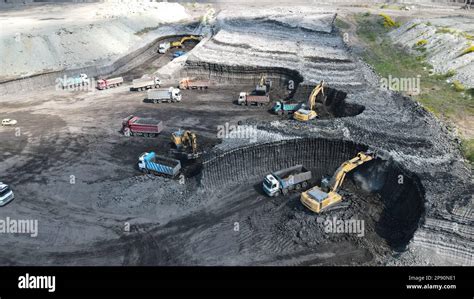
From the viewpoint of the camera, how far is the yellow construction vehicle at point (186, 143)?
2747 cm

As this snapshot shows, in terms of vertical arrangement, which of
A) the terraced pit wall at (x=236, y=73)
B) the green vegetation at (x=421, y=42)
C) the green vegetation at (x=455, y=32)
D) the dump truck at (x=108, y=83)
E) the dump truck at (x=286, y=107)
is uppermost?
the green vegetation at (x=455, y=32)

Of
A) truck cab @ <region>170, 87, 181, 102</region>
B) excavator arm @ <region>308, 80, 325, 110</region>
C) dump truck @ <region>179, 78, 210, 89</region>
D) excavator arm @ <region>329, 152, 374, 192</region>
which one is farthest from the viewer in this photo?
dump truck @ <region>179, 78, 210, 89</region>

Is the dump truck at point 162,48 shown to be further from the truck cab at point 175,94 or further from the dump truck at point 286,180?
the dump truck at point 286,180

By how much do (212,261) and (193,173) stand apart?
844cm

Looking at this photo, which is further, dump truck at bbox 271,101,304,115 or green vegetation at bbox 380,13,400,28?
green vegetation at bbox 380,13,400,28

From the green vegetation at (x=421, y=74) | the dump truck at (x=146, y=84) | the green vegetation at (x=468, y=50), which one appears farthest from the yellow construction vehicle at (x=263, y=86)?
the green vegetation at (x=468, y=50)

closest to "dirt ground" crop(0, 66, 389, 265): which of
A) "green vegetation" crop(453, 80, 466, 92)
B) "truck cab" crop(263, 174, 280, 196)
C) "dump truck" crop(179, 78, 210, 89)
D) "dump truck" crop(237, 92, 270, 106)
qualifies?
"truck cab" crop(263, 174, 280, 196)

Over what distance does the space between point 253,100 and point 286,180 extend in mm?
14389

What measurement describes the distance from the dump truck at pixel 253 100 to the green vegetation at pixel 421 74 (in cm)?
1474

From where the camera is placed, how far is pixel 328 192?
75.8ft

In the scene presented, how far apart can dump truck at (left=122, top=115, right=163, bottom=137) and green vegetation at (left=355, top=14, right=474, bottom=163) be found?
24.6 m

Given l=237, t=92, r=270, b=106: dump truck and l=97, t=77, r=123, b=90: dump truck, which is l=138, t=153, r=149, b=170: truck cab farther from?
l=97, t=77, r=123, b=90: dump truck

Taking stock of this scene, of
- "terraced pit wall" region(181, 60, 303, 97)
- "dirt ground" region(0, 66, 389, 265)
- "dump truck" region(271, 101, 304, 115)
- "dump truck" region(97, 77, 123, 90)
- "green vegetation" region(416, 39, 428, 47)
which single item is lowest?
"dirt ground" region(0, 66, 389, 265)

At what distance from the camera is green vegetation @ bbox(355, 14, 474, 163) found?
31375 mm
